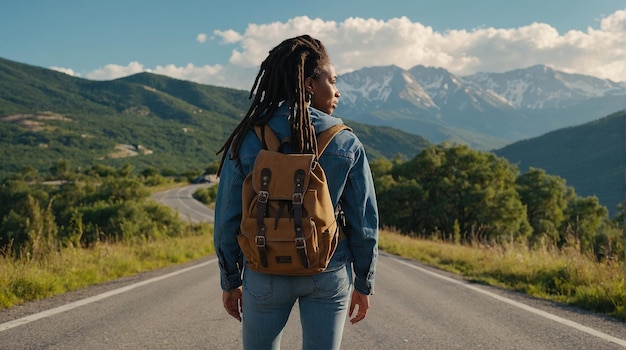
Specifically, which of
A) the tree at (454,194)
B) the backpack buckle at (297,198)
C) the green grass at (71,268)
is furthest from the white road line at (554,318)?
the tree at (454,194)

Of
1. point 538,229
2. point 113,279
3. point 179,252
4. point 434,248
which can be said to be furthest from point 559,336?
point 538,229

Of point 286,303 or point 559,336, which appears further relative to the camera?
point 559,336

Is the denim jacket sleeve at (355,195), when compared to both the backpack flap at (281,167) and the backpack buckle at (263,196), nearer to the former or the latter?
the backpack flap at (281,167)

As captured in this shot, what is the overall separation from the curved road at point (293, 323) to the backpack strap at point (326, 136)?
2.75m

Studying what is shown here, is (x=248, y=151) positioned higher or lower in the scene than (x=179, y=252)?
higher

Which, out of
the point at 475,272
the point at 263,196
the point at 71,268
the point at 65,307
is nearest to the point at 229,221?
the point at 263,196

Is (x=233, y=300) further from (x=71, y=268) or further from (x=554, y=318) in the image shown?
(x=71, y=268)

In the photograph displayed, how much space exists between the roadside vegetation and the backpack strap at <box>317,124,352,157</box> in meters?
5.40

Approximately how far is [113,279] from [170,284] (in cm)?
127

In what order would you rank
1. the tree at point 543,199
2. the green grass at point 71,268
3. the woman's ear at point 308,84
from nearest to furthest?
the woman's ear at point 308,84 → the green grass at point 71,268 → the tree at point 543,199

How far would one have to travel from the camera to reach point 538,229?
161 ft

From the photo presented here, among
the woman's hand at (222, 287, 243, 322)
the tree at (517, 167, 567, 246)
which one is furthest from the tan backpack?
the tree at (517, 167, 567, 246)

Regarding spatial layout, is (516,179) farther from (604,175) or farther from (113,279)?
(604,175)

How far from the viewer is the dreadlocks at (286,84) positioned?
7.15 ft
